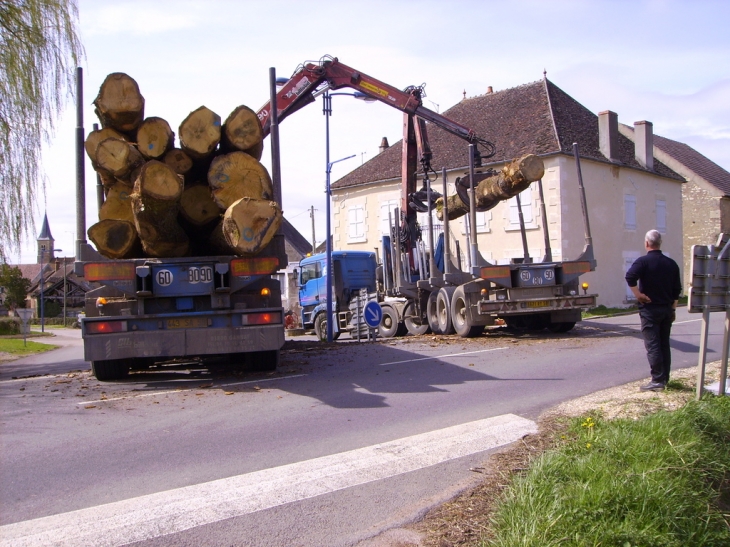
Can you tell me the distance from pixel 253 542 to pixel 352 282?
16.3m

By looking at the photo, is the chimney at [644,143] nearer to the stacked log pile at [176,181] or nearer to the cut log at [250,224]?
the stacked log pile at [176,181]

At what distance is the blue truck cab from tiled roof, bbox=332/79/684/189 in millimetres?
10453

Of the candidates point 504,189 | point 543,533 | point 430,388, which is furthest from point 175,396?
point 504,189

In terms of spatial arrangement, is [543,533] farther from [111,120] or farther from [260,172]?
[111,120]

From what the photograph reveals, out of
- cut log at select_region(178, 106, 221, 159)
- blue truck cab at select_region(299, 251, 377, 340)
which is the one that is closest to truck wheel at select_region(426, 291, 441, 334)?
blue truck cab at select_region(299, 251, 377, 340)

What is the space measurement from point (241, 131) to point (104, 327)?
10.1 feet

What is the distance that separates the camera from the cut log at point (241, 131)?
30.6 feet

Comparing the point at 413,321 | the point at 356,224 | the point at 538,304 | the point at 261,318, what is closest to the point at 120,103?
the point at 261,318

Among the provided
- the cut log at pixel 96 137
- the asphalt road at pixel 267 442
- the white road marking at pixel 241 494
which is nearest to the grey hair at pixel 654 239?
the asphalt road at pixel 267 442

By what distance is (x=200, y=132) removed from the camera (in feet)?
30.0

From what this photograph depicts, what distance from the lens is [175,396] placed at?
8.44 meters

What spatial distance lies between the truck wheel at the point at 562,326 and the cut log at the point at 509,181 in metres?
3.07

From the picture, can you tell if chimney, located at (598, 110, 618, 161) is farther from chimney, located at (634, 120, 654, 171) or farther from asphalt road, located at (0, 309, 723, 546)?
asphalt road, located at (0, 309, 723, 546)

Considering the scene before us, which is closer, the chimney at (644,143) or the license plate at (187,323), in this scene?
the license plate at (187,323)
